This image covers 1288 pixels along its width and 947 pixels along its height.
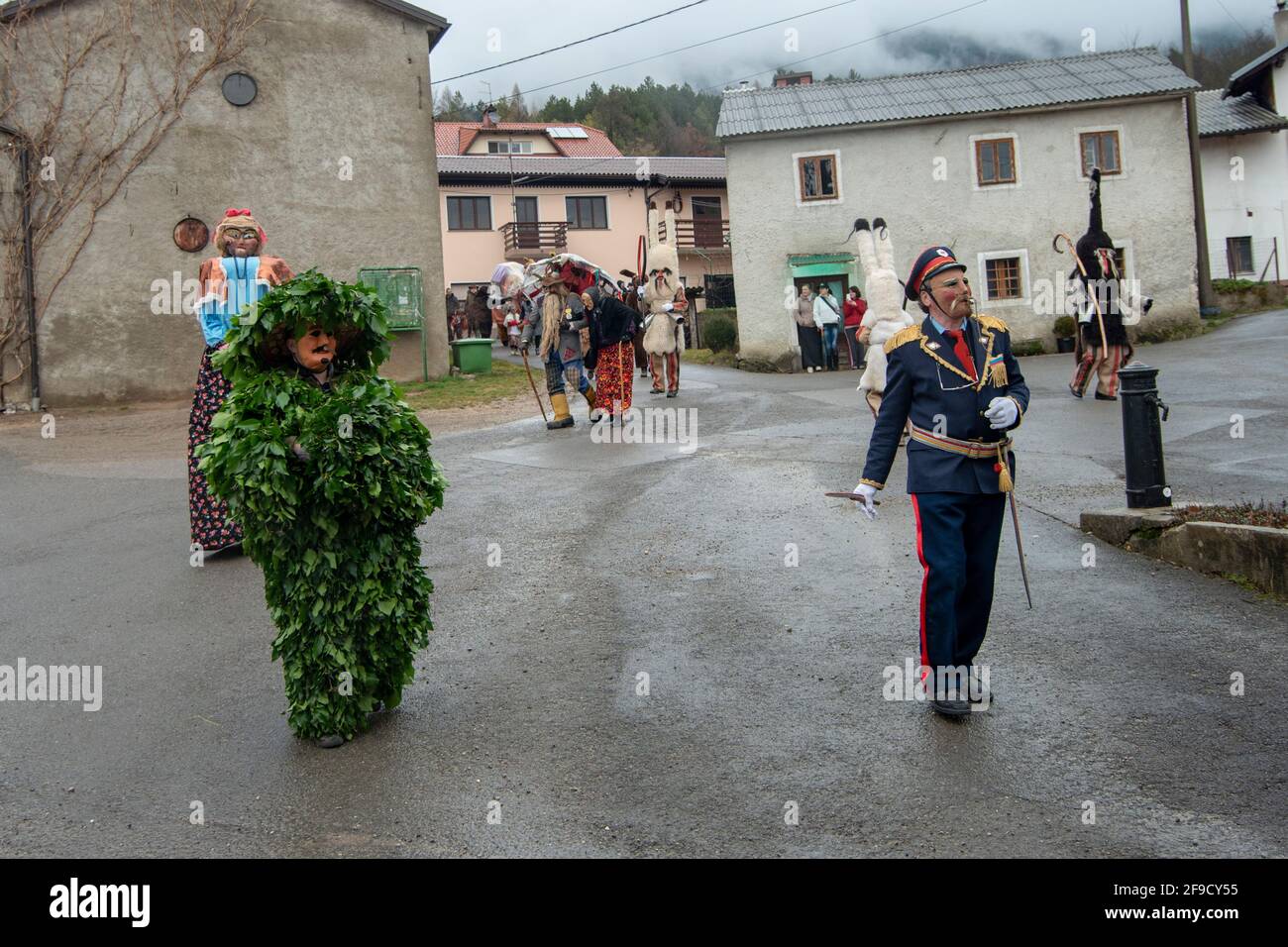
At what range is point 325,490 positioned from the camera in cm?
491

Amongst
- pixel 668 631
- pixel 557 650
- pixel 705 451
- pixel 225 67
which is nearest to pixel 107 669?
pixel 557 650

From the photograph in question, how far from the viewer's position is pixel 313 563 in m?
5.08

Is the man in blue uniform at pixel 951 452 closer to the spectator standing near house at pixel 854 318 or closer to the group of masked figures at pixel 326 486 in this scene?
the group of masked figures at pixel 326 486

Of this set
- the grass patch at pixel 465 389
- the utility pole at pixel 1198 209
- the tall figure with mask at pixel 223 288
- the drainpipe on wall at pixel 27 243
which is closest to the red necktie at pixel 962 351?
the tall figure with mask at pixel 223 288

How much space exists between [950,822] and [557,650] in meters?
2.58

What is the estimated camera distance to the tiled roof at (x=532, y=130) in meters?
58.6

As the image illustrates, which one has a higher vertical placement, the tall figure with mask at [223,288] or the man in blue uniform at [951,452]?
the tall figure with mask at [223,288]

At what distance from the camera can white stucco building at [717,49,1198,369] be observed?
31.3 meters

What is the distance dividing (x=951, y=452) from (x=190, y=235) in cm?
1885

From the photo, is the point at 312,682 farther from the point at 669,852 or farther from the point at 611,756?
the point at 669,852

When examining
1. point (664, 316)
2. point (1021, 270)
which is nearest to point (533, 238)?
point (1021, 270)

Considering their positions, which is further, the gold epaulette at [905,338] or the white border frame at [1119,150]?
the white border frame at [1119,150]

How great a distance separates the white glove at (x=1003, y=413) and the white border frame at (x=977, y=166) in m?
27.7

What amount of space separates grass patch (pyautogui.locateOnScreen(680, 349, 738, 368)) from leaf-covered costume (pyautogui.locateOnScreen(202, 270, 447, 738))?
85.3ft
